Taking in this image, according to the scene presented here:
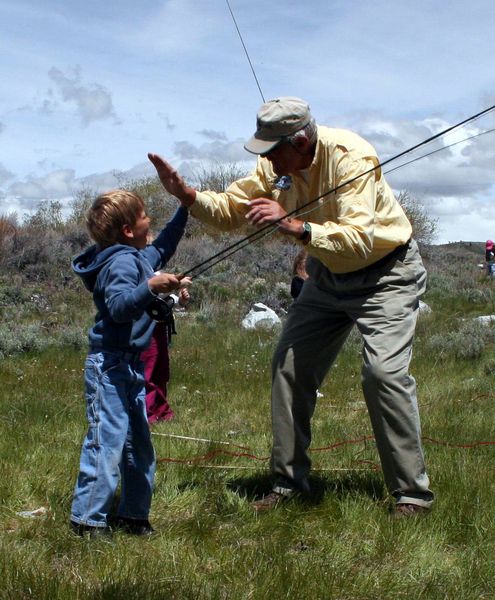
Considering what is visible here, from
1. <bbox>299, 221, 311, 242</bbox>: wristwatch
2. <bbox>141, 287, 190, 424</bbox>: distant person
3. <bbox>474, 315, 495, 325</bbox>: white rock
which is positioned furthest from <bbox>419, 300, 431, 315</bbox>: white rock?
<bbox>299, 221, 311, 242</bbox>: wristwatch

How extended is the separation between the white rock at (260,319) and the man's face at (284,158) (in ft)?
25.1

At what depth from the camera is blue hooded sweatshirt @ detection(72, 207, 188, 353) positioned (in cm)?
410

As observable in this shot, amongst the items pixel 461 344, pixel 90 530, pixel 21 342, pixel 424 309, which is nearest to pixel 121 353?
pixel 90 530

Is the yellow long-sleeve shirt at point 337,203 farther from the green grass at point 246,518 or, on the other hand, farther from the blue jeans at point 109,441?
the green grass at point 246,518

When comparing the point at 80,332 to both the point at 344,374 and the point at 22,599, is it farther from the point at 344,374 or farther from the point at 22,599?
the point at 22,599

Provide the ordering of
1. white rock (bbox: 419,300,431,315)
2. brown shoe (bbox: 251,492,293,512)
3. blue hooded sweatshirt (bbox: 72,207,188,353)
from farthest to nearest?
white rock (bbox: 419,300,431,315) → brown shoe (bbox: 251,492,293,512) → blue hooded sweatshirt (bbox: 72,207,188,353)

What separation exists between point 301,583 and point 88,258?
6.34ft

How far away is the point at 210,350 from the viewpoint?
1035 cm

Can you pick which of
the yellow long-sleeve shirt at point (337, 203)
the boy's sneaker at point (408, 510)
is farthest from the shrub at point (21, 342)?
the boy's sneaker at point (408, 510)

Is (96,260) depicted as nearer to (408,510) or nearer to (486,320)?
(408,510)

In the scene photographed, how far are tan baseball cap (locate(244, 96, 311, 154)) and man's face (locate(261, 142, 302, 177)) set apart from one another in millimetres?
63

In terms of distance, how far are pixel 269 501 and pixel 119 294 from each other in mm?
1548

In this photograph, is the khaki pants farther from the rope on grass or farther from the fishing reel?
the fishing reel

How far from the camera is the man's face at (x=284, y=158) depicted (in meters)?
4.67
